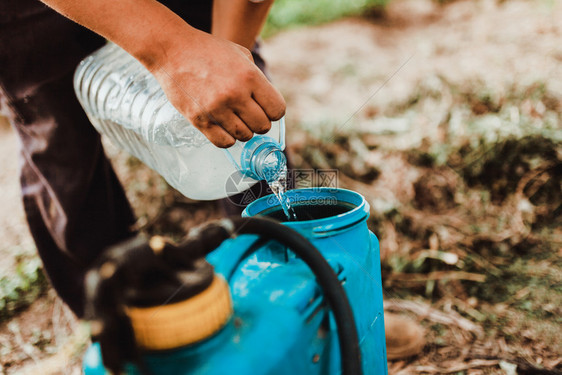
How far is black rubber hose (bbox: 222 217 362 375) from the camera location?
0.65 metres

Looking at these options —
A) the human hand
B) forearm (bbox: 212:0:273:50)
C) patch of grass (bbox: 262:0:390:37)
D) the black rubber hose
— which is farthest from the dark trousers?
patch of grass (bbox: 262:0:390:37)

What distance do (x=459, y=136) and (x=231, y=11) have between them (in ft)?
5.05

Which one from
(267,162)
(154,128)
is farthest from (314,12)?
(267,162)

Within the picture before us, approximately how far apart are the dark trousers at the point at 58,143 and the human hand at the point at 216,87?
62 cm

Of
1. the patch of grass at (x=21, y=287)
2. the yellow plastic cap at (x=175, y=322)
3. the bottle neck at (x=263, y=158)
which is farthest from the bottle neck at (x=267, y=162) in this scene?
the patch of grass at (x=21, y=287)

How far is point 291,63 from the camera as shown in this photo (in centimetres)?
408

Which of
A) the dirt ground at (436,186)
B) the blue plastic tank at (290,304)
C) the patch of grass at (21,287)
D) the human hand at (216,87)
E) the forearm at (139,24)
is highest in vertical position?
the forearm at (139,24)

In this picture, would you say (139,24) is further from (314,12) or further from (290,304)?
(314,12)

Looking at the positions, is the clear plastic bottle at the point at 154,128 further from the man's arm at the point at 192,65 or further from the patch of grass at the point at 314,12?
the patch of grass at the point at 314,12

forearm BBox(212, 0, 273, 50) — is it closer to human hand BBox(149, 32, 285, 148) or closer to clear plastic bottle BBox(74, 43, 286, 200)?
clear plastic bottle BBox(74, 43, 286, 200)

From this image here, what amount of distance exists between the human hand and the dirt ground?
1018 mm

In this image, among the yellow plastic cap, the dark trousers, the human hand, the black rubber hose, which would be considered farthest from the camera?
the dark trousers

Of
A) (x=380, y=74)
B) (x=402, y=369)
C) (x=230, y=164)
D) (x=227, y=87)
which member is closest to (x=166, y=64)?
(x=227, y=87)

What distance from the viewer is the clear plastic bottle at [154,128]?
4.14 ft
